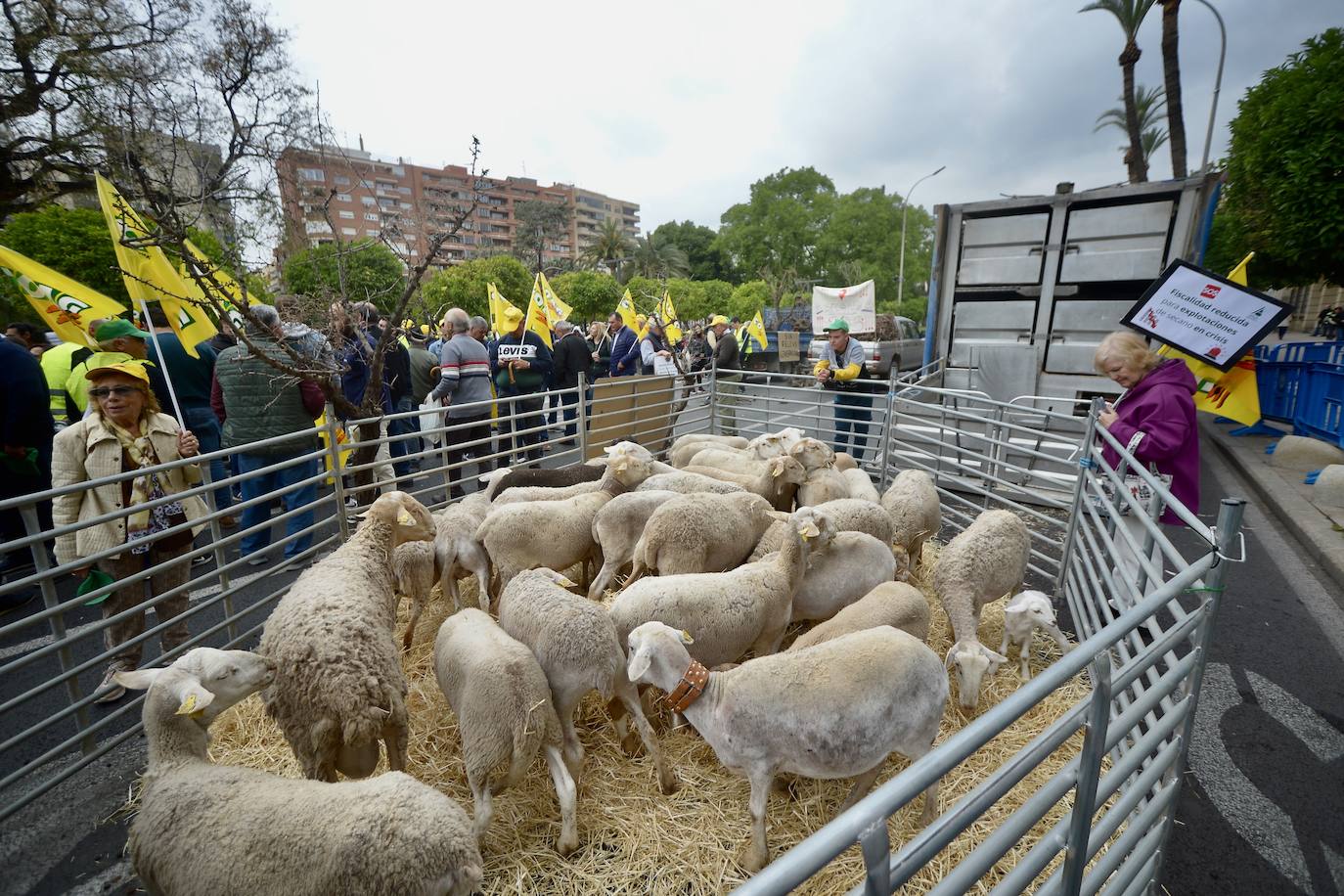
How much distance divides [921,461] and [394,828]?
19.3 ft

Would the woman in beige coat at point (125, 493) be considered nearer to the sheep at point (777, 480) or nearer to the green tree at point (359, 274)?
the sheep at point (777, 480)

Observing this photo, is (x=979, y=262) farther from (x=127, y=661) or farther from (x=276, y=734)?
(x=127, y=661)

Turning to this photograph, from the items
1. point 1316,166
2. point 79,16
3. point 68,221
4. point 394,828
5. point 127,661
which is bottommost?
point 127,661

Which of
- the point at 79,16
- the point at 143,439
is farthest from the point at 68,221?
the point at 143,439

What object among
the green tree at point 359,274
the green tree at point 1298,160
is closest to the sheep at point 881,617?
the green tree at point 359,274

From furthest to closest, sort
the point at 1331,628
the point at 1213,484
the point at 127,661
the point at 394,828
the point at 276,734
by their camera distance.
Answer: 1. the point at 1213,484
2. the point at 1331,628
3. the point at 127,661
4. the point at 276,734
5. the point at 394,828

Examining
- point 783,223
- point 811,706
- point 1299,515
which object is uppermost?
point 783,223

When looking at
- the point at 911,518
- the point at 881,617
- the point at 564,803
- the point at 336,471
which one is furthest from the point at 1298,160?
the point at 336,471

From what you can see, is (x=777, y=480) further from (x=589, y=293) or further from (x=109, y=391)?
(x=589, y=293)

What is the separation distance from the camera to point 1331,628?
4.32 metres

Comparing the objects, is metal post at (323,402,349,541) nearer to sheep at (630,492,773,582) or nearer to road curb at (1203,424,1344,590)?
sheep at (630,492,773,582)

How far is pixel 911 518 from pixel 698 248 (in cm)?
6943

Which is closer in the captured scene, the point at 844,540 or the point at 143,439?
the point at 143,439

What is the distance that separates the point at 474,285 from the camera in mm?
28047
